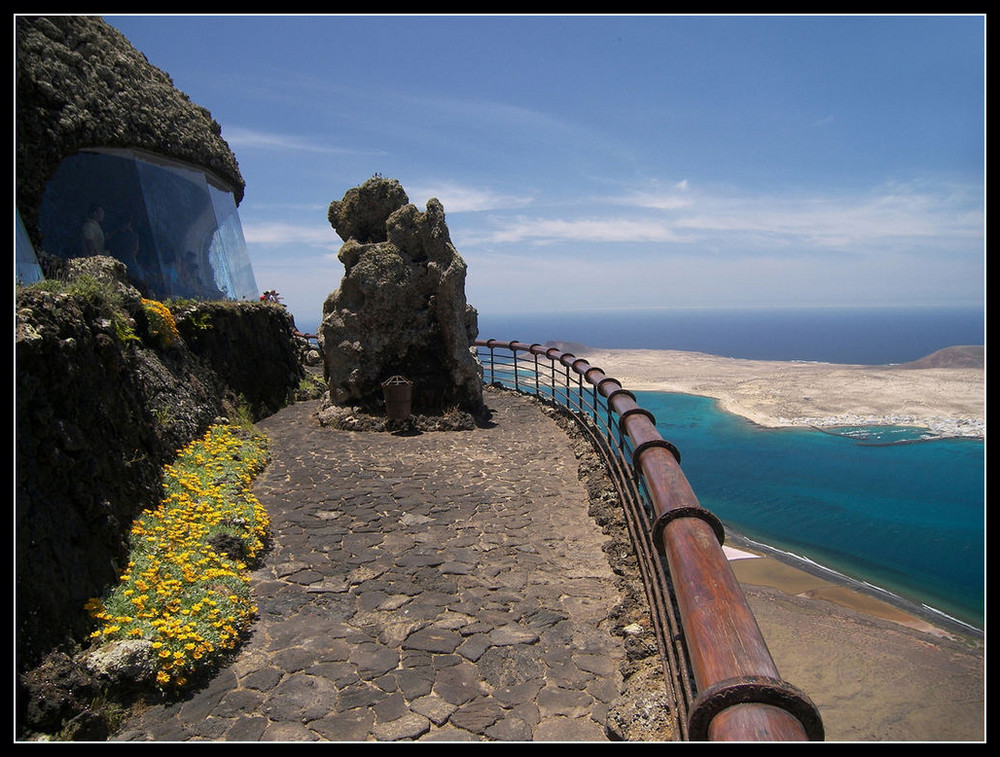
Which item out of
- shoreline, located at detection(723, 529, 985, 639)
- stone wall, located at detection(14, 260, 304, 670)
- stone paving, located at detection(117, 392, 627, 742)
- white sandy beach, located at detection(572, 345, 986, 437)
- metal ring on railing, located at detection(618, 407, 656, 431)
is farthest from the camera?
white sandy beach, located at detection(572, 345, 986, 437)

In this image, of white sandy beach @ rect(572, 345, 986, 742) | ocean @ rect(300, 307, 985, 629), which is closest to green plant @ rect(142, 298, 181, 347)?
white sandy beach @ rect(572, 345, 986, 742)

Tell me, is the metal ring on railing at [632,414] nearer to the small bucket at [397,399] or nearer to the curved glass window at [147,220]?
the small bucket at [397,399]

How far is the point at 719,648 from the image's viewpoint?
189 cm

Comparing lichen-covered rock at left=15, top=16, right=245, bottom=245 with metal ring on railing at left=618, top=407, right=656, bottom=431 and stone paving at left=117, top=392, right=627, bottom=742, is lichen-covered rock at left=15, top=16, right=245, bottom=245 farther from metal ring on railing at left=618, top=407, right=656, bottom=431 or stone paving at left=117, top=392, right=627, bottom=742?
metal ring on railing at left=618, top=407, right=656, bottom=431

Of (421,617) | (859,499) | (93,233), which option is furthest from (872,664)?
(93,233)

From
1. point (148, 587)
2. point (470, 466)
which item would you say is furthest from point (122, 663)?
point (470, 466)

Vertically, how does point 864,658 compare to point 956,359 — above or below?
below

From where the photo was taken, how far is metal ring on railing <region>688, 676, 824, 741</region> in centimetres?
167

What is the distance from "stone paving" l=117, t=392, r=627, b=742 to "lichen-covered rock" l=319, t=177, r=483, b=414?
9.25 ft

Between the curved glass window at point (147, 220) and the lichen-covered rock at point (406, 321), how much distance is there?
3.67m

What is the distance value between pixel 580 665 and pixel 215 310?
30.1ft

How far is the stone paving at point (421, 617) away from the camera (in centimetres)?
364

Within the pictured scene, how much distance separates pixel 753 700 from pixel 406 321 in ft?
32.9

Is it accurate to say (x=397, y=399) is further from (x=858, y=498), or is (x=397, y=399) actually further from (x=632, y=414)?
(x=858, y=498)
